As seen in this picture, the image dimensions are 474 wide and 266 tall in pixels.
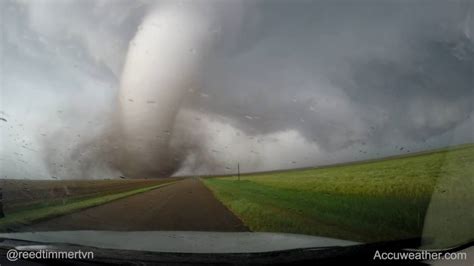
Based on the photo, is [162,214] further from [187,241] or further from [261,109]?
[261,109]

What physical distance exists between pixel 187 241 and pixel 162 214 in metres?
0.43

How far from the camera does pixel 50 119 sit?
3869 mm

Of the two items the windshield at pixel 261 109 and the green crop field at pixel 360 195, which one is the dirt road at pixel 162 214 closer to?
the windshield at pixel 261 109

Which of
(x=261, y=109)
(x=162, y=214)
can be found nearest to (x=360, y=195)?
(x=261, y=109)

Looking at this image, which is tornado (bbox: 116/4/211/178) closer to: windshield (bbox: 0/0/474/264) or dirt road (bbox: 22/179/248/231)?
windshield (bbox: 0/0/474/264)

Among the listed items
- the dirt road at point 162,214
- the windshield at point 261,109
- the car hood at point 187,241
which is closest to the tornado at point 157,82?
the windshield at point 261,109

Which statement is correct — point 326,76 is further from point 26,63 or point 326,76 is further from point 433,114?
point 26,63

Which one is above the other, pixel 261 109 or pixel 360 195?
pixel 261 109

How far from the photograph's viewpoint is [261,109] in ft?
12.4

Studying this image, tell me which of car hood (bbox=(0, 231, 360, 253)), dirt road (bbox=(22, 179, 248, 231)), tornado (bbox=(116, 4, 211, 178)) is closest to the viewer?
car hood (bbox=(0, 231, 360, 253))

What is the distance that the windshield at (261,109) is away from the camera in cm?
365

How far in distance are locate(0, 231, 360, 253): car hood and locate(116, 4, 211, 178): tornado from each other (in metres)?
0.53

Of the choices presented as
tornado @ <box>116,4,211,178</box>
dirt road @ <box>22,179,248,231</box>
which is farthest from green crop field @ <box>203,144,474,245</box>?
tornado @ <box>116,4,211,178</box>

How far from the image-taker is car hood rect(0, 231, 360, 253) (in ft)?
11.1
